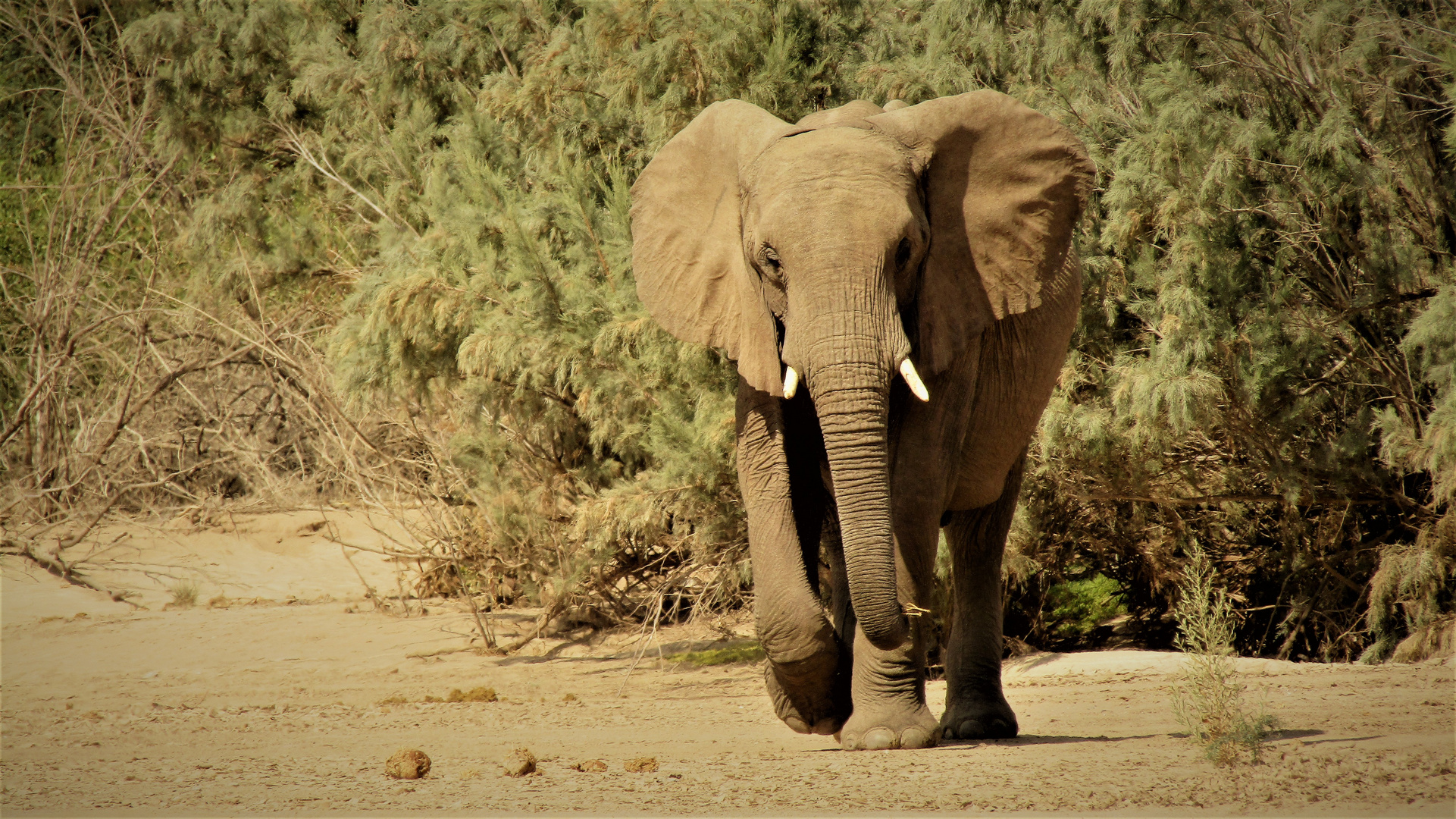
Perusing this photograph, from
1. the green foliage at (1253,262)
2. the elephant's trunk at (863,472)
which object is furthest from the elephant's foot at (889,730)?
the green foliage at (1253,262)

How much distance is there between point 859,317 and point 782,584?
50.3 inches

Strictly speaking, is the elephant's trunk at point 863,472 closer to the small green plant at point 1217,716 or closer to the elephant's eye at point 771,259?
the elephant's eye at point 771,259

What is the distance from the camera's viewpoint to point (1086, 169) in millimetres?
6008

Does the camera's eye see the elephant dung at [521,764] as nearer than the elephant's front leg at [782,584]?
Yes

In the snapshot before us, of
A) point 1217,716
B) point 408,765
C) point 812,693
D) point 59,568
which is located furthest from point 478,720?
point 59,568

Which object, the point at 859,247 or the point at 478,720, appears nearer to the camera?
the point at 859,247

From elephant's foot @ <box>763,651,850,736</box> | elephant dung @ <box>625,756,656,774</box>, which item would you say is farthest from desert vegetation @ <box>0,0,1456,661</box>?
elephant dung @ <box>625,756,656,774</box>

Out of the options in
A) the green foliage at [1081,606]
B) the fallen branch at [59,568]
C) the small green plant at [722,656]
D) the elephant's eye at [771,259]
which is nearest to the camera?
the elephant's eye at [771,259]

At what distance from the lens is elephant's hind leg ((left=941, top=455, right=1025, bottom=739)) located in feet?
21.4

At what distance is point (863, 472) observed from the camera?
16.5ft

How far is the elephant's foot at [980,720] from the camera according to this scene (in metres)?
6.47

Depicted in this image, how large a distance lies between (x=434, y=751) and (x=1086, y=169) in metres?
4.27

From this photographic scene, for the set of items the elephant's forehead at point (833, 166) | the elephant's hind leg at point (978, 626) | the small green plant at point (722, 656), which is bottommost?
the small green plant at point (722, 656)

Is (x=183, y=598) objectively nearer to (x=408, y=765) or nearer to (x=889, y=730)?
(x=408, y=765)
